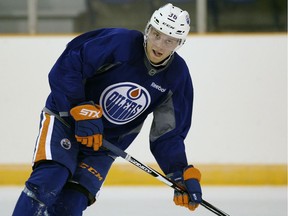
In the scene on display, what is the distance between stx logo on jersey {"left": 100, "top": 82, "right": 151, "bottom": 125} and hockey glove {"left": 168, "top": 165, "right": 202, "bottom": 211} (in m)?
0.33

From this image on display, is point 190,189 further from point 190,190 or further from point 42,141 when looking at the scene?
point 42,141

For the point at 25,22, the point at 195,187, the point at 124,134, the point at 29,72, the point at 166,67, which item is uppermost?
the point at 25,22

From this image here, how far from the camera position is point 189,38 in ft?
16.6

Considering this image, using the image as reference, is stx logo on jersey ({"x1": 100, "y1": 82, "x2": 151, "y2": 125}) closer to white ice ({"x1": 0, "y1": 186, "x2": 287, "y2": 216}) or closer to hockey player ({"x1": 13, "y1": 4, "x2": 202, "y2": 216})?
hockey player ({"x1": 13, "y1": 4, "x2": 202, "y2": 216})

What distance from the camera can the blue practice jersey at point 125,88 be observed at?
295 centimetres

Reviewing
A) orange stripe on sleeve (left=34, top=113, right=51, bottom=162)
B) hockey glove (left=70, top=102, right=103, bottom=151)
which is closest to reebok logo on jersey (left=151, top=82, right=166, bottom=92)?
hockey glove (left=70, top=102, right=103, bottom=151)

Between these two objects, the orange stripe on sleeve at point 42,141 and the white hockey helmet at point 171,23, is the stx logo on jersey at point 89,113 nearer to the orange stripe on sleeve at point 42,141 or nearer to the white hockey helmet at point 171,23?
the orange stripe on sleeve at point 42,141

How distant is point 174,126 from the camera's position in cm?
321

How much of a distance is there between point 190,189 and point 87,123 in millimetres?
527

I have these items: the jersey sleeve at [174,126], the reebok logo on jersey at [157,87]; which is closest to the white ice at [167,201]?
the jersey sleeve at [174,126]

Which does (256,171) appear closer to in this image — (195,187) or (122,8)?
(122,8)

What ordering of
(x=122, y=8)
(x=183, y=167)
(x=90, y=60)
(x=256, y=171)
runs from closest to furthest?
(x=90, y=60), (x=183, y=167), (x=256, y=171), (x=122, y=8)

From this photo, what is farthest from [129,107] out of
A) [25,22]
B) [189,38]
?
[25,22]

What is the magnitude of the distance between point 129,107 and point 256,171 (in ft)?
6.91
